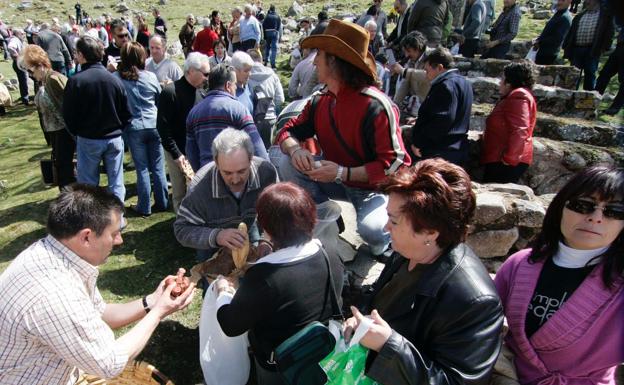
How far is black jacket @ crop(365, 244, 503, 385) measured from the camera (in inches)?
60.3

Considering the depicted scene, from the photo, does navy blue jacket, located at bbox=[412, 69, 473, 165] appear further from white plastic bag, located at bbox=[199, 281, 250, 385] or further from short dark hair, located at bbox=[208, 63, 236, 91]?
white plastic bag, located at bbox=[199, 281, 250, 385]

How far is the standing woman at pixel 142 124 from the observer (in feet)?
16.5

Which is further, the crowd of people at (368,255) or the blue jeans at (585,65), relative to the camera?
the blue jeans at (585,65)

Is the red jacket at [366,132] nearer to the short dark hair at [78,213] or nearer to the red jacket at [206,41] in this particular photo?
the short dark hair at [78,213]

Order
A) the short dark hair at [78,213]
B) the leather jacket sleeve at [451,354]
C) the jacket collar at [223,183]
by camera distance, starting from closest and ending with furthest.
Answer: the leather jacket sleeve at [451,354]
the short dark hair at [78,213]
the jacket collar at [223,183]

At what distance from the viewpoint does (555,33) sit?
725 centimetres

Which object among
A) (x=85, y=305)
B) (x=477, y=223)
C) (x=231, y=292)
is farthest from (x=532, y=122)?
(x=85, y=305)

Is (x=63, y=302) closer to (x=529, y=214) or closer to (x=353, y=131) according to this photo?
(x=353, y=131)

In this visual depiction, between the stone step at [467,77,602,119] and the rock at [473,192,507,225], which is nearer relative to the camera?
the rock at [473,192,507,225]

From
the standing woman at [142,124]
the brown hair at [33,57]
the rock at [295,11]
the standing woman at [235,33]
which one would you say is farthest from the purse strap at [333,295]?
the rock at [295,11]

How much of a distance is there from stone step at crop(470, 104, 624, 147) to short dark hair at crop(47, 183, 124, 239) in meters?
4.82

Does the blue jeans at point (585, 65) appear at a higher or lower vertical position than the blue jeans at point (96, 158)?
higher

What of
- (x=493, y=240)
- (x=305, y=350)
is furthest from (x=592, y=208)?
(x=493, y=240)

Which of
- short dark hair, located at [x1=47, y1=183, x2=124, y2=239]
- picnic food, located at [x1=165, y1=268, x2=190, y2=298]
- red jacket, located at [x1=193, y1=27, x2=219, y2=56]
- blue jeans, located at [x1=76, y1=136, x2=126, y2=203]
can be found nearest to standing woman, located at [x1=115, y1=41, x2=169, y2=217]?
blue jeans, located at [x1=76, y1=136, x2=126, y2=203]
